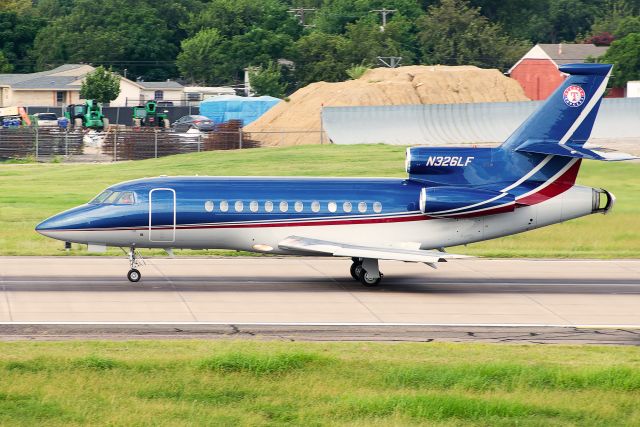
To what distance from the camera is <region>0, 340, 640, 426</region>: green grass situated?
16516mm

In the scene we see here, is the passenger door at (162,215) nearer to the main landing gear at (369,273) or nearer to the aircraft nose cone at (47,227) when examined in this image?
the aircraft nose cone at (47,227)

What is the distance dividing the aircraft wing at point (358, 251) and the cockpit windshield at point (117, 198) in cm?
398

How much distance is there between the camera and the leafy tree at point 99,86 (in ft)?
340

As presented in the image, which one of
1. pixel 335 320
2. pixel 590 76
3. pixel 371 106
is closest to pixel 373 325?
pixel 335 320

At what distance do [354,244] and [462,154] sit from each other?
3781 mm

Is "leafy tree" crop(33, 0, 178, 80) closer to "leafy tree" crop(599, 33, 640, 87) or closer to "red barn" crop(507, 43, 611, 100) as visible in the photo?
"red barn" crop(507, 43, 611, 100)

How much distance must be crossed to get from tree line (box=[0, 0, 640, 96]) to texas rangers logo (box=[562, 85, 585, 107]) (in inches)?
2994

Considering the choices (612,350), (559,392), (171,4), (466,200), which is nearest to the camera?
(559,392)

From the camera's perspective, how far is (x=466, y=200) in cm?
3072

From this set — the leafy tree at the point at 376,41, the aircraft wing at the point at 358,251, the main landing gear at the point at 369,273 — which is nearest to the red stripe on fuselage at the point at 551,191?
the aircraft wing at the point at 358,251

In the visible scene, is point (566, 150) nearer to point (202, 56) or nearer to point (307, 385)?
point (307, 385)

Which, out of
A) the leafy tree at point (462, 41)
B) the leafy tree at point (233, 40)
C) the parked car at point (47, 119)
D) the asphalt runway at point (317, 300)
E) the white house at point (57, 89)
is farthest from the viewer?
the leafy tree at point (462, 41)

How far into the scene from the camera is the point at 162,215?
3000 cm

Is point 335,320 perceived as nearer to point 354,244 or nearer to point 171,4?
point 354,244
